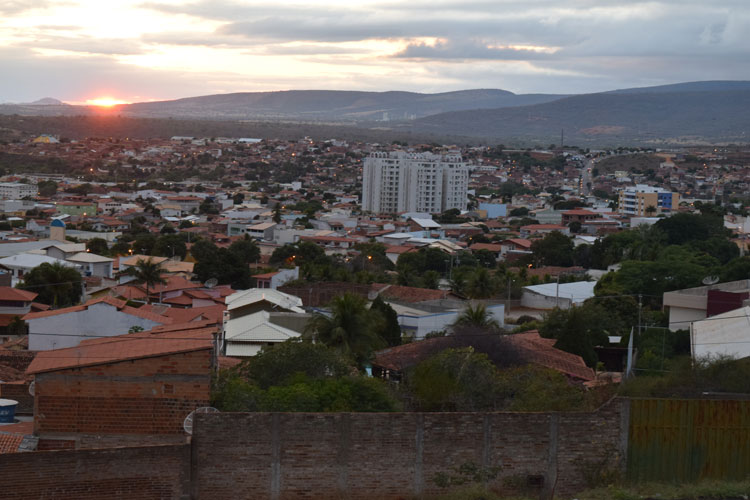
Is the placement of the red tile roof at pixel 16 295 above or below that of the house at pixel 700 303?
below

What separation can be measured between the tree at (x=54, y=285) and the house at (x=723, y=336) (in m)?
20.7

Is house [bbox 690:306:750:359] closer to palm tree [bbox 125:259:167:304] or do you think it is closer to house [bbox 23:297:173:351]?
house [bbox 23:297:173:351]

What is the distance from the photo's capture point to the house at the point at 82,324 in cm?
2588

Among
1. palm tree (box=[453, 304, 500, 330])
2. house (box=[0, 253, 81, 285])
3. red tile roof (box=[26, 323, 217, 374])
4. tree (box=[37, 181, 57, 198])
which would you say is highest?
red tile roof (box=[26, 323, 217, 374])

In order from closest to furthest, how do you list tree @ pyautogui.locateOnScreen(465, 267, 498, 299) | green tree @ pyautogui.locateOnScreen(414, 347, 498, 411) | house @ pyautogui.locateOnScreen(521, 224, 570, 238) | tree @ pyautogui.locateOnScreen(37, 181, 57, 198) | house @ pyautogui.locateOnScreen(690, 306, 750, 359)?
green tree @ pyautogui.locateOnScreen(414, 347, 498, 411) < house @ pyautogui.locateOnScreen(690, 306, 750, 359) < tree @ pyautogui.locateOnScreen(465, 267, 498, 299) < house @ pyautogui.locateOnScreen(521, 224, 570, 238) < tree @ pyautogui.locateOnScreen(37, 181, 57, 198)

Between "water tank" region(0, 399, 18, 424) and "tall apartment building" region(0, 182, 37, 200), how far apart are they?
9432cm

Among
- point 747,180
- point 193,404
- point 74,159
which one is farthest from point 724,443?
point 74,159

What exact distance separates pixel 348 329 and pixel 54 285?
17424 millimetres

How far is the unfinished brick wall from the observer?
14812 millimetres

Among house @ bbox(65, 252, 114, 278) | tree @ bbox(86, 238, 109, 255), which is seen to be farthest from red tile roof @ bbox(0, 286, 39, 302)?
tree @ bbox(86, 238, 109, 255)

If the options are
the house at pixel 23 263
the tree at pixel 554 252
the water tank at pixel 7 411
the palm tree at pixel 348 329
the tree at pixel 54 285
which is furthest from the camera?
the tree at pixel 554 252

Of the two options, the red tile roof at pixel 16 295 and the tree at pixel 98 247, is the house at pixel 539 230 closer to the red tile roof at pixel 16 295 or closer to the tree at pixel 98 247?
the tree at pixel 98 247

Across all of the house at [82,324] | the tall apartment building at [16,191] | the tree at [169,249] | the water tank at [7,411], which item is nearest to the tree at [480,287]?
the house at [82,324]

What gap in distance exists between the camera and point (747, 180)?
473ft
